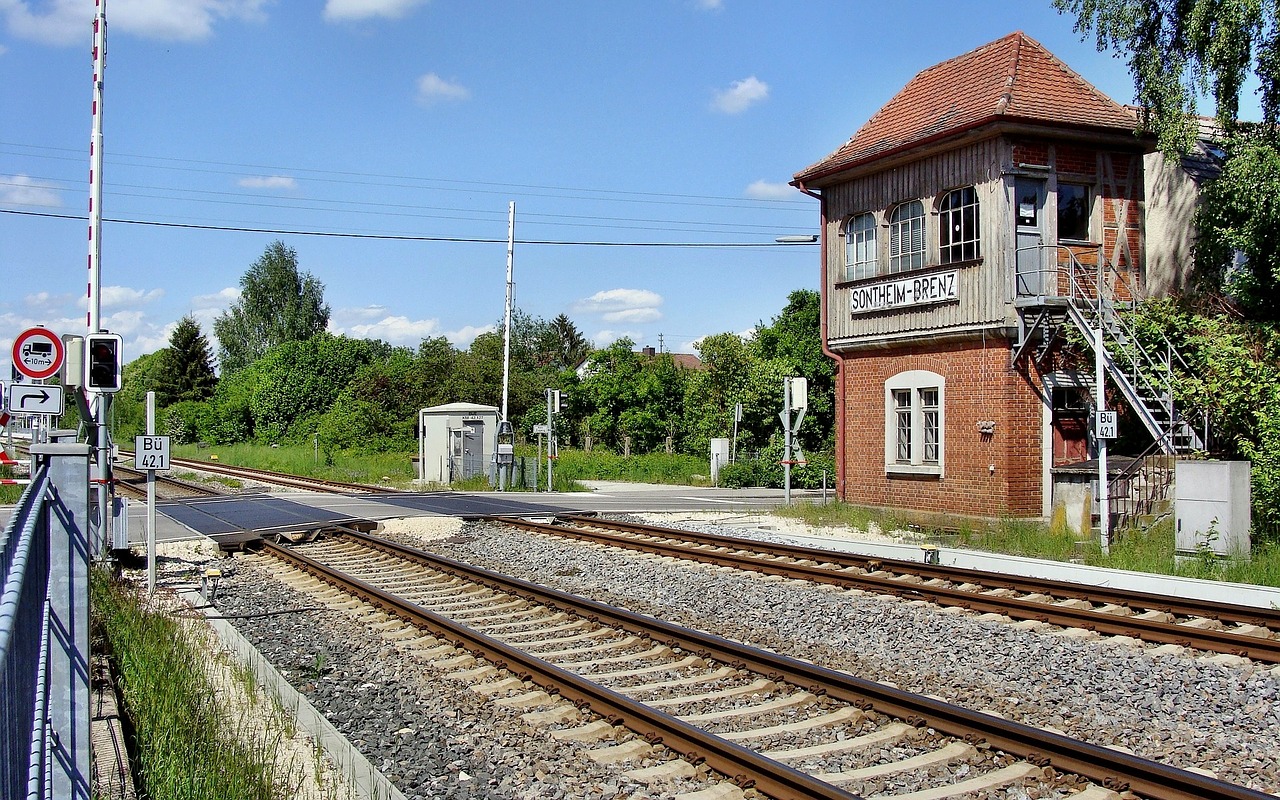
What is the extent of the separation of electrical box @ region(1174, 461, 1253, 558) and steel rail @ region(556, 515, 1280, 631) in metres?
2.63

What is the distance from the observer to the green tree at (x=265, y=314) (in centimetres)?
8638

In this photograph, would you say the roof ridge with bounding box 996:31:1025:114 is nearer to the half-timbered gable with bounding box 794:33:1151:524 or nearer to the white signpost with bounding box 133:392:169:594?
the half-timbered gable with bounding box 794:33:1151:524

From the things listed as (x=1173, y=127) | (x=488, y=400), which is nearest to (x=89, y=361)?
(x=1173, y=127)

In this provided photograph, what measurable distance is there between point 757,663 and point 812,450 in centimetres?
3296

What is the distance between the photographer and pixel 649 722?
660 centimetres

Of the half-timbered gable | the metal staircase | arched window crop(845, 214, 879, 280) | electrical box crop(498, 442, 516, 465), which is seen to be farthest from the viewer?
electrical box crop(498, 442, 516, 465)

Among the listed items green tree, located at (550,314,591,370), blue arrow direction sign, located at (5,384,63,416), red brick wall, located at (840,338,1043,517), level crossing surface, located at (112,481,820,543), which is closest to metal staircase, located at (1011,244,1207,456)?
red brick wall, located at (840,338,1043,517)

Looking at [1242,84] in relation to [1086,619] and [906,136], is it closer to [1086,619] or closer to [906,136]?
[906,136]

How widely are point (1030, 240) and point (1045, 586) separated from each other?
9.16 m

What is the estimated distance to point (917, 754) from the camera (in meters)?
6.20

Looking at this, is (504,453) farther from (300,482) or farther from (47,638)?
(47,638)

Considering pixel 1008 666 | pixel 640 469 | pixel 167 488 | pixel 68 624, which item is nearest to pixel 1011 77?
pixel 1008 666

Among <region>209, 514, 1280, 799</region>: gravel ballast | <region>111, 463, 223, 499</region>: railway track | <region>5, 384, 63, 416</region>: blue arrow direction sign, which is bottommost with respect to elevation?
<region>209, 514, 1280, 799</region>: gravel ballast

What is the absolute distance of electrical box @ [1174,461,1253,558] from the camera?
13.4 m
